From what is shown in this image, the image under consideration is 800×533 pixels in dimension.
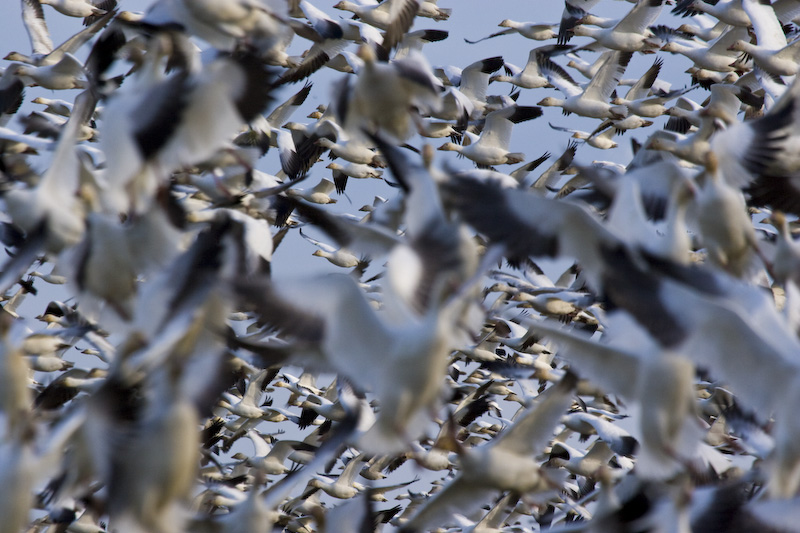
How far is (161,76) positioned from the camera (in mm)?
7449

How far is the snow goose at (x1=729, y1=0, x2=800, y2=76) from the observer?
10.1 meters

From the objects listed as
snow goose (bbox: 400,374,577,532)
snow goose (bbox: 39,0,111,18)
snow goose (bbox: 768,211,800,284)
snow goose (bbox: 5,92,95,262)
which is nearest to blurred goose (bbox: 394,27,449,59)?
snow goose (bbox: 39,0,111,18)

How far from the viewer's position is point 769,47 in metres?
10.3

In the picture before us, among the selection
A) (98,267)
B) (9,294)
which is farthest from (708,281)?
(9,294)

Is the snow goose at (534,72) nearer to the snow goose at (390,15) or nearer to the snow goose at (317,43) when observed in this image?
the snow goose at (390,15)

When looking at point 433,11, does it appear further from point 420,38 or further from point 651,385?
point 651,385

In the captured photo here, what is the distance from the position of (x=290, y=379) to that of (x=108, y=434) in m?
9.40

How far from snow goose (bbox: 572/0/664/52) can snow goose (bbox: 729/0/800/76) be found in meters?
2.22

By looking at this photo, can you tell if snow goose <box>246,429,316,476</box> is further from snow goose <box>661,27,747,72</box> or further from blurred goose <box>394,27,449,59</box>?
snow goose <box>661,27,747,72</box>

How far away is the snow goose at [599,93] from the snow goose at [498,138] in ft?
1.45

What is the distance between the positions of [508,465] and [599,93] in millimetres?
8040

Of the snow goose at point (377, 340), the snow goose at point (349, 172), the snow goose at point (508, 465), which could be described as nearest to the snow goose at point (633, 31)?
the snow goose at point (349, 172)

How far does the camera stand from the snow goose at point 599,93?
1326 centimetres

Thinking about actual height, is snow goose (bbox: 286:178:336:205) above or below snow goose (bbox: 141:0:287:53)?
Result: below
